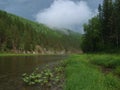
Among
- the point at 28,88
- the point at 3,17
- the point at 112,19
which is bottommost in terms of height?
the point at 28,88

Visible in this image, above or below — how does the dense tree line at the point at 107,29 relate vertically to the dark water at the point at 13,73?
above

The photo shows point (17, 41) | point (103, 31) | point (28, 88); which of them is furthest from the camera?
point (17, 41)

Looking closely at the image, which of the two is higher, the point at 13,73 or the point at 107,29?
the point at 107,29

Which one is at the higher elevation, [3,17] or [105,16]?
[3,17]

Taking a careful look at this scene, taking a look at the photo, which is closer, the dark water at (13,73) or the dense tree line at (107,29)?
the dark water at (13,73)

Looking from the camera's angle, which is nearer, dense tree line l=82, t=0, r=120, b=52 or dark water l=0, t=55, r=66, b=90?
dark water l=0, t=55, r=66, b=90

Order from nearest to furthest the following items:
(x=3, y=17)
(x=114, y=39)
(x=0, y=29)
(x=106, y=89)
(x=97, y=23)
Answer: (x=106, y=89)
(x=114, y=39)
(x=97, y=23)
(x=0, y=29)
(x=3, y=17)

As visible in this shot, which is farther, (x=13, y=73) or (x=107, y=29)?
(x=107, y=29)

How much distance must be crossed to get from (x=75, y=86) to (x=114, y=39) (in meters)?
56.9

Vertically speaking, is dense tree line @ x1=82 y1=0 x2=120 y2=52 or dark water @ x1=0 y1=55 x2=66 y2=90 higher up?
dense tree line @ x1=82 y1=0 x2=120 y2=52

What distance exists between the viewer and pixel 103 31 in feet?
262

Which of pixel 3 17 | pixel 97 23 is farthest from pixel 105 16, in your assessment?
pixel 3 17

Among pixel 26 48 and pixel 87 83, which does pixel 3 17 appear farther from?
pixel 87 83

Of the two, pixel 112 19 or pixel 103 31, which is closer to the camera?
pixel 112 19
